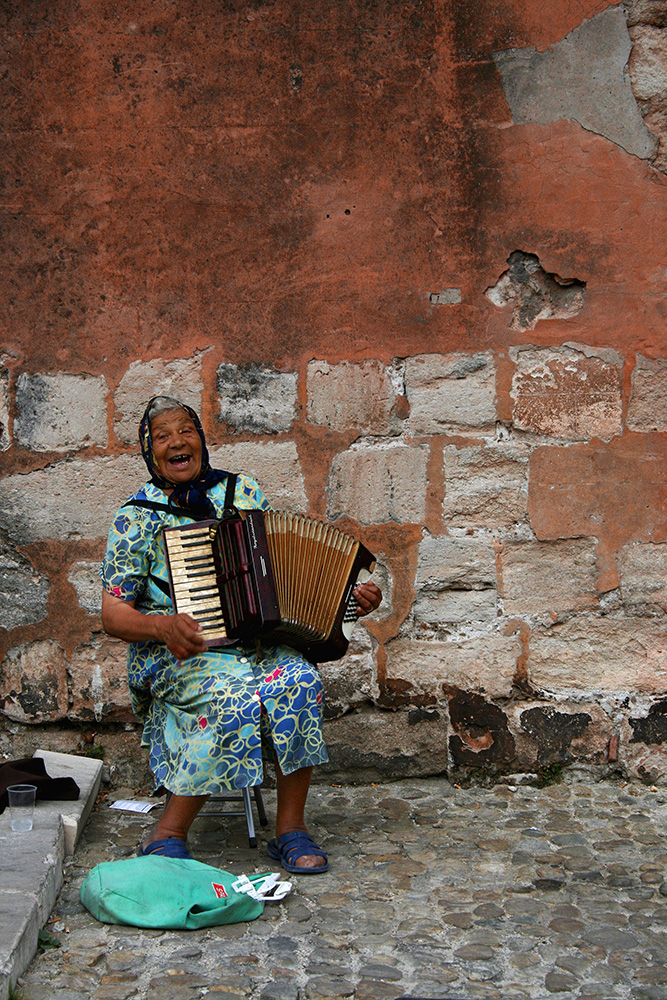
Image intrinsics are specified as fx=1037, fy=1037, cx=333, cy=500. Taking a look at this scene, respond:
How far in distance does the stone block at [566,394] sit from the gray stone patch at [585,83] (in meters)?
0.80

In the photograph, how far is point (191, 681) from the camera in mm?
3182

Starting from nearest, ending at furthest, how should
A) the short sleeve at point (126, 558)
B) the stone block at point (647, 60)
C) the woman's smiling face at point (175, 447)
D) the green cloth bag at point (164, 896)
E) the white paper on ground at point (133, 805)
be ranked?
the green cloth bag at point (164, 896)
the short sleeve at point (126, 558)
the woman's smiling face at point (175, 447)
the white paper on ground at point (133, 805)
the stone block at point (647, 60)

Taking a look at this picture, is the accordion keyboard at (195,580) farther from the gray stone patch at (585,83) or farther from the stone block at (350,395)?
the gray stone patch at (585,83)

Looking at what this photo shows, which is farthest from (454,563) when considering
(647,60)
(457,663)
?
(647,60)

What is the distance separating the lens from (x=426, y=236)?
153 inches

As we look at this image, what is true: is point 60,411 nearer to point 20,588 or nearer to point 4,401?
point 4,401

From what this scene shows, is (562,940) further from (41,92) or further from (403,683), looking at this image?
(41,92)

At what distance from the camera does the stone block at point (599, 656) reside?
3.91m

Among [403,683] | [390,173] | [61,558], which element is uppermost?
[390,173]

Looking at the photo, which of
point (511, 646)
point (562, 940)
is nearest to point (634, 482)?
point (511, 646)

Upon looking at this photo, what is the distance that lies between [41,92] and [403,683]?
102 inches

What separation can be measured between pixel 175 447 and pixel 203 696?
2.60 ft

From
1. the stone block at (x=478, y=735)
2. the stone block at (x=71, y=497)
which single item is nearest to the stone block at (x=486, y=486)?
the stone block at (x=478, y=735)

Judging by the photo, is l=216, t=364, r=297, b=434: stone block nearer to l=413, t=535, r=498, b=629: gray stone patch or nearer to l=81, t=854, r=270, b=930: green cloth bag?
l=413, t=535, r=498, b=629: gray stone patch
